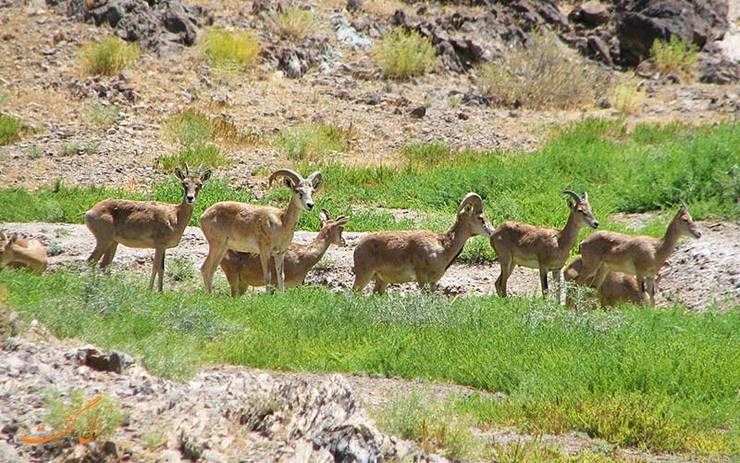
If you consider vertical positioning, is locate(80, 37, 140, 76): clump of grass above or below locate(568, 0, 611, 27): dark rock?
below

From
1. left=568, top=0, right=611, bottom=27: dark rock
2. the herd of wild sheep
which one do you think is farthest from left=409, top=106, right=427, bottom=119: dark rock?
left=568, top=0, right=611, bottom=27: dark rock

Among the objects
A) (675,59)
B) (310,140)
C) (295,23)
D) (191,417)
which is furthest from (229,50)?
(191,417)

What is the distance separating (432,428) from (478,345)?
150 inches

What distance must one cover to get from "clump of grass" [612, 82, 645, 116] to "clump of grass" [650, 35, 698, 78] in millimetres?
3058

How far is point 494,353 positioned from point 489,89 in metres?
25.0

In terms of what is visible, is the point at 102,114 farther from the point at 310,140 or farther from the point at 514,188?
the point at 514,188

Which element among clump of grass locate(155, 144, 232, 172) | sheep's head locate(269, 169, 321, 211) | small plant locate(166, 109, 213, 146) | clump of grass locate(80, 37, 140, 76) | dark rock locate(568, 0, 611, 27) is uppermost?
dark rock locate(568, 0, 611, 27)

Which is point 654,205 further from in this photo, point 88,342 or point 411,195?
point 88,342

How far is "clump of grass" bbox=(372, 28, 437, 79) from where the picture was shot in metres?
37.3

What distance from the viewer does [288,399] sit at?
9.19 meters

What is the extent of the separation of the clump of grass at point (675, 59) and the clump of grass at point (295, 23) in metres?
12.0

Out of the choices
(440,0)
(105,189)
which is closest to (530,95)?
(440,0)

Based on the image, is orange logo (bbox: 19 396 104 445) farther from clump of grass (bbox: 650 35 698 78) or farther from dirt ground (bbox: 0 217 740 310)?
clump of grass (bbox: 650 35 698 78)

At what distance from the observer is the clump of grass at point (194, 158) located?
27281 millimetres
